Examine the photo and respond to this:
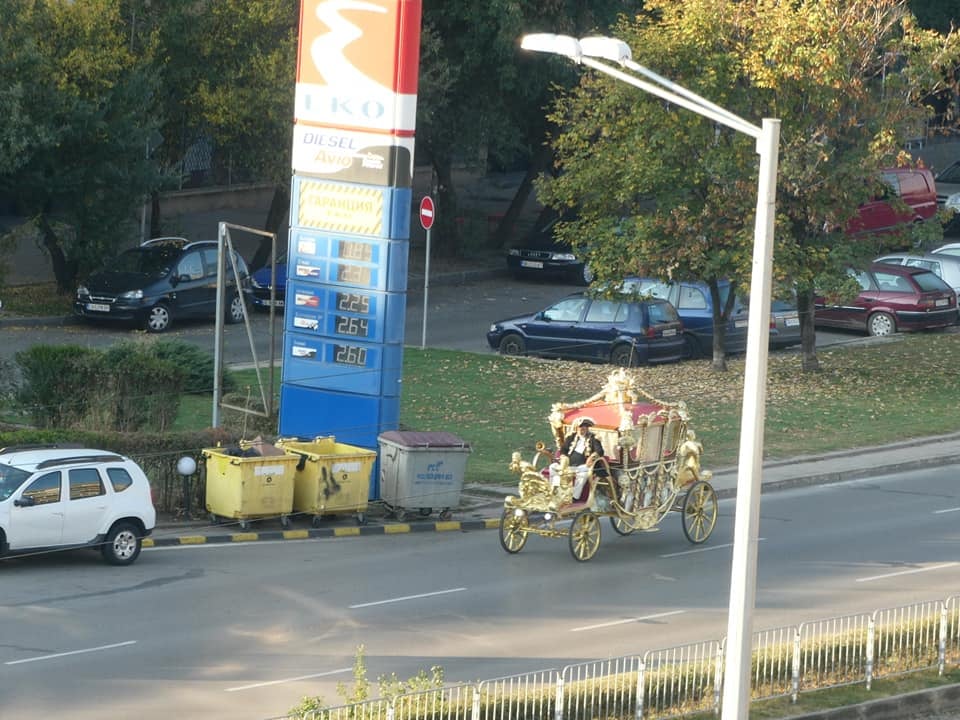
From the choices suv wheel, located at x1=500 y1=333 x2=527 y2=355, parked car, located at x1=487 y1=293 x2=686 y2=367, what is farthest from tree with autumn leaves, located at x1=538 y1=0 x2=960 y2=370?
suv wheel, located at x1=500 y1=333 x2=527 y2=355

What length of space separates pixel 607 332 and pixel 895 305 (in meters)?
8.13

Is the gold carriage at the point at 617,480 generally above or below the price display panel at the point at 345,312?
below

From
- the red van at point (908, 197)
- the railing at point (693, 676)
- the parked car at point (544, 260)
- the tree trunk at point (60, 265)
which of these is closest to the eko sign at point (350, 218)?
the railing at point (693, 676)

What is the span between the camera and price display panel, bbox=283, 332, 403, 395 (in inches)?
886

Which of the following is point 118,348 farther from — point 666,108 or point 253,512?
point 666,108

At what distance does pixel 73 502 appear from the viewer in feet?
59.6

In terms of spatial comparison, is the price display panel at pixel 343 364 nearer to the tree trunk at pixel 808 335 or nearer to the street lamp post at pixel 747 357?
the street lamp post at pixel 747 357

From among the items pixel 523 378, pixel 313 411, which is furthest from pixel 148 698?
pixel 523 378

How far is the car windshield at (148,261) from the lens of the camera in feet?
115

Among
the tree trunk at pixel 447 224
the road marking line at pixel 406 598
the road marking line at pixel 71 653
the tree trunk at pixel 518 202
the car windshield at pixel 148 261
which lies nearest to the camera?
the road marking line at pixel 71 653

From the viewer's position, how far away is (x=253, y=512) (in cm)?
2038

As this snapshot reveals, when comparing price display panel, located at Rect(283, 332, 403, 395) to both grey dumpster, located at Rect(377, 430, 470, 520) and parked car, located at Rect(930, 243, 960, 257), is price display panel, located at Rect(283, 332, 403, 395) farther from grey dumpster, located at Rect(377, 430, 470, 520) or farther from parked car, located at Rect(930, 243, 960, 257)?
parked car, located at Rect(930, 243, 960, 257)

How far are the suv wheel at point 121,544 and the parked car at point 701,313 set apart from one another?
1625 cm

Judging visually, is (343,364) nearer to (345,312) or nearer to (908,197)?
(345,312)
